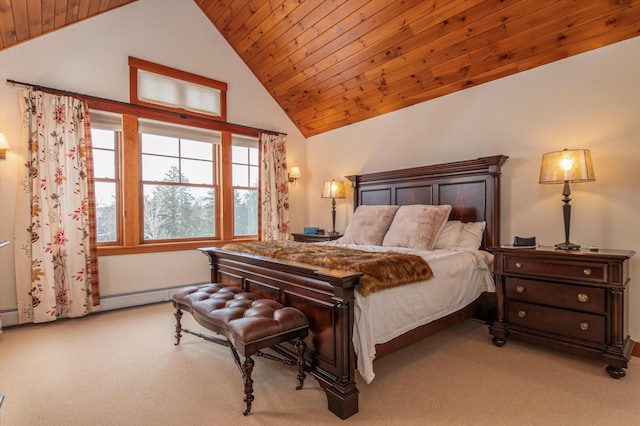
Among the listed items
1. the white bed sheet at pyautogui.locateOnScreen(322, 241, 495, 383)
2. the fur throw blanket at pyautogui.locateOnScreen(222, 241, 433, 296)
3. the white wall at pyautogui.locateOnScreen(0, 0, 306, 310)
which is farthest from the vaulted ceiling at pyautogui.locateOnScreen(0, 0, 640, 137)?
the fur throw blanket at pyautogui.locateOnScreen(222, 241, 433, 296)

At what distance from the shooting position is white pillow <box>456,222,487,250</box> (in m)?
3.15

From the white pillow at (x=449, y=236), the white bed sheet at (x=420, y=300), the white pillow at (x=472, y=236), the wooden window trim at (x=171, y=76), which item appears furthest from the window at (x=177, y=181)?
the white pillow at (x=472, y=236)

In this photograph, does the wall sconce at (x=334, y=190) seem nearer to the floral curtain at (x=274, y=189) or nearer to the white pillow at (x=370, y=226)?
the floral curtain at (x=274, y=189)

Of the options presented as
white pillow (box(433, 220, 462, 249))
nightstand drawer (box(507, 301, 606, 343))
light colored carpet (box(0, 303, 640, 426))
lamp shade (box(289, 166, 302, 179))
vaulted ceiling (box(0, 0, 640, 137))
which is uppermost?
vaulted ceiling (box(0, 0, 640, 137))

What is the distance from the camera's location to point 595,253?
88.4 inches

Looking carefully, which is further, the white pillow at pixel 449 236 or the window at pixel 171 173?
the window at pixel 171 173

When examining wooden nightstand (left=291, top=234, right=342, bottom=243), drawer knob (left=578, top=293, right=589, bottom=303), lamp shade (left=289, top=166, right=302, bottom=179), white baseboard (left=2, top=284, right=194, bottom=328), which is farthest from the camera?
lamp shade (left=289, top=166, right=302, bottom=179)

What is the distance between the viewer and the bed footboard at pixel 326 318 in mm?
1747

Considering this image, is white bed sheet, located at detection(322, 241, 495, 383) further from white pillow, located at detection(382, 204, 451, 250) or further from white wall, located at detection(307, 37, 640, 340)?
white wall, located at detection(307, 37, 640, 340)

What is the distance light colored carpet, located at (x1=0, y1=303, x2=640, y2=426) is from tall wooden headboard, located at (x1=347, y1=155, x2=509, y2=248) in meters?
1.21

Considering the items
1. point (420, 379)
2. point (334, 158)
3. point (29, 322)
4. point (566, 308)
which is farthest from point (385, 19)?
point (29, 322)

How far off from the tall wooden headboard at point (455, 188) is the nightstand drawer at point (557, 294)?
2.13 ft

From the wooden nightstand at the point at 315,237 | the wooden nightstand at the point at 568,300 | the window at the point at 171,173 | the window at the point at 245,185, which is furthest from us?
the window at the point at 245,185

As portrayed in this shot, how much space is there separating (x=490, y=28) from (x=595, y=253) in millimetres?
2003
